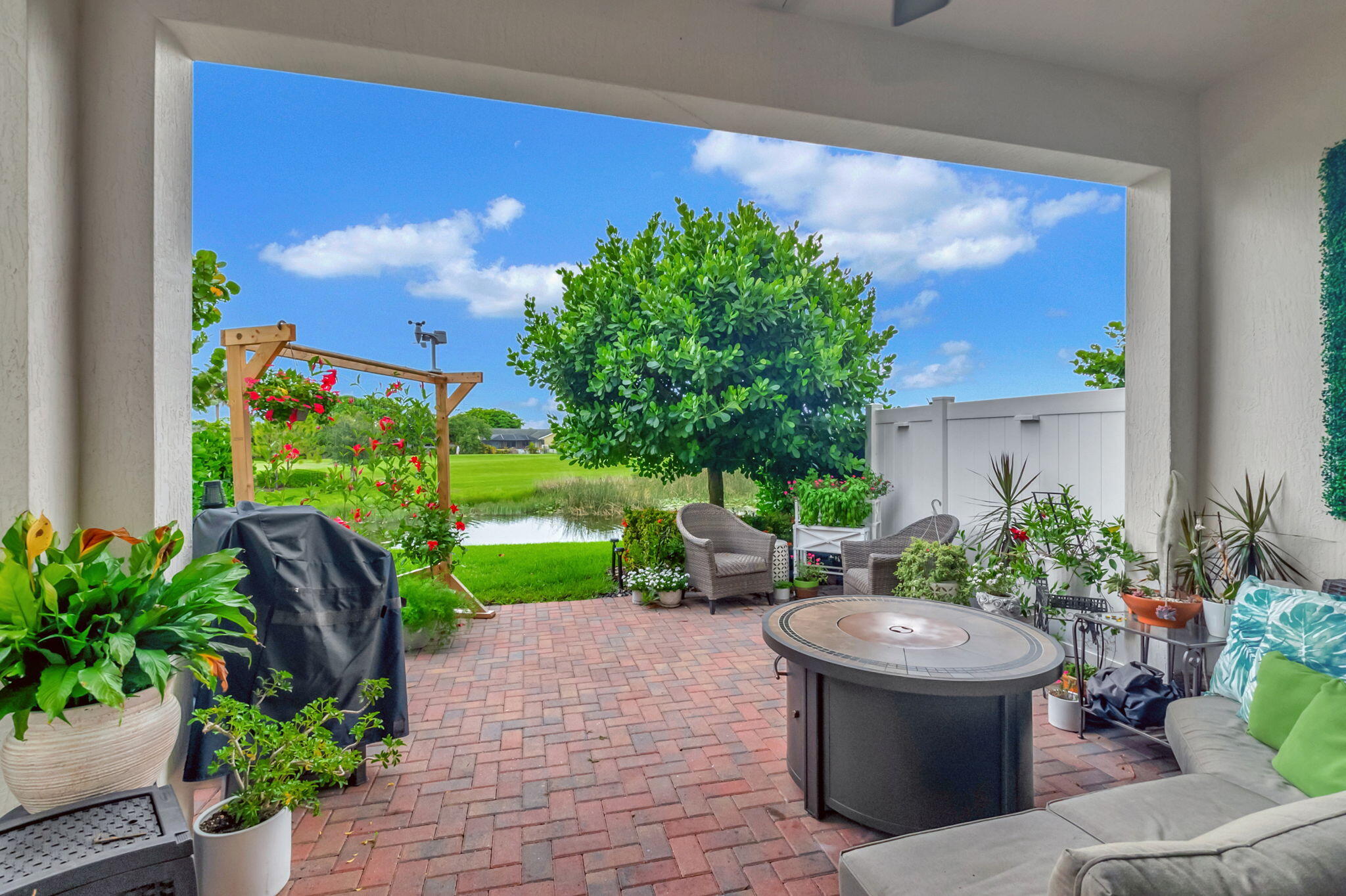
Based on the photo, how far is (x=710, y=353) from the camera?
20.9ft

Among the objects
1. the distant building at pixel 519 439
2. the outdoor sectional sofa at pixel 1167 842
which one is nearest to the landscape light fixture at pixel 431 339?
the distant building at pixel 519 439

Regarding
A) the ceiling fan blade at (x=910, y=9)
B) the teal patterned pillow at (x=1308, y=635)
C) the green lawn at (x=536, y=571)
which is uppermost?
the ceiling fan blade at (x=910, y=9)

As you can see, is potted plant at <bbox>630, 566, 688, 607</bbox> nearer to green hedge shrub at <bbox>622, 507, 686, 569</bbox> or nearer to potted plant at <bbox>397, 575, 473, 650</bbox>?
green hedge shrub at <bbox>622, 507, 686, 569</bbox>

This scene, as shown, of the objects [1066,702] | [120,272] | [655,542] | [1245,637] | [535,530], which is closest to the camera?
[120,272]

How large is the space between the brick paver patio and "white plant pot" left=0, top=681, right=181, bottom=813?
79 cm

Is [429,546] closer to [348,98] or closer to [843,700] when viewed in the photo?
[843,700]

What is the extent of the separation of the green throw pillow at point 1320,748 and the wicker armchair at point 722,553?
4.00m

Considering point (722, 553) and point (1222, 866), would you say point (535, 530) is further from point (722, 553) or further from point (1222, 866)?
point (1222, 866)

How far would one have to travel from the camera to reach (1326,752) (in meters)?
1.77

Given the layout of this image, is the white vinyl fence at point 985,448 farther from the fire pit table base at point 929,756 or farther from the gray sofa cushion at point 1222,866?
the gray sofa cushion at point 1222,866

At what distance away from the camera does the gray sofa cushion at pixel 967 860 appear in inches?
55.9

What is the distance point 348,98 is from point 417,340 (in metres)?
11.4

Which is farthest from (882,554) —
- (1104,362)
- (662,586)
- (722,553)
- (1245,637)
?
(1104,362)

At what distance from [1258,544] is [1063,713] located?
1.40 meters
